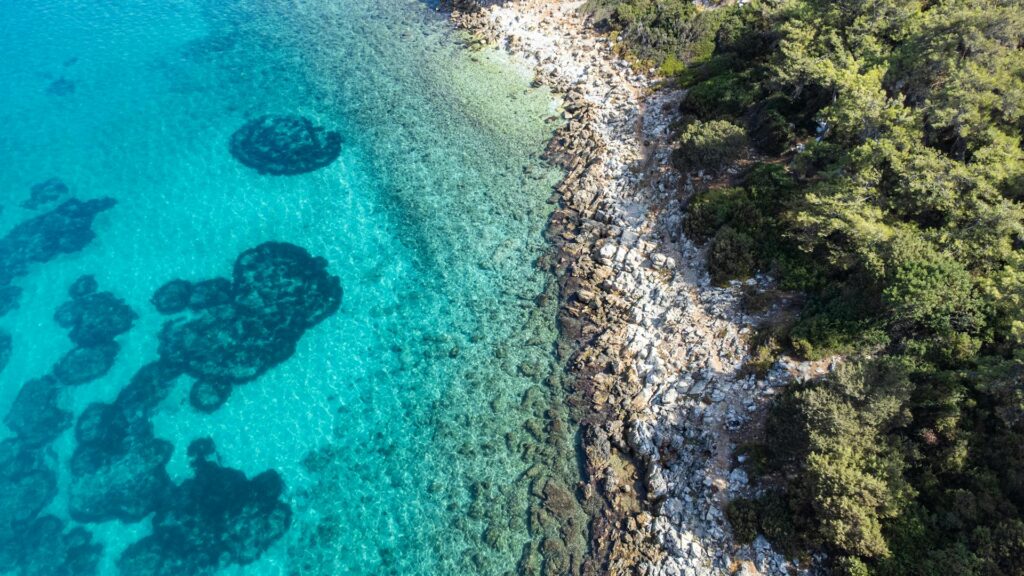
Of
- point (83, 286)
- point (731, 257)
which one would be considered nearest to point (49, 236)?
point (83, 286)

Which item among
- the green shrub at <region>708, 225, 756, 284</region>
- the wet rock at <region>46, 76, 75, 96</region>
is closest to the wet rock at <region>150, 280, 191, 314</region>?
the wet rock at <region>46, 76, 75, 96</region>

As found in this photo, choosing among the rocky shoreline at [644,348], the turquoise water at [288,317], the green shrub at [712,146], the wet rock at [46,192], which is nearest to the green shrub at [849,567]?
the rocky shoreline at [644,348]

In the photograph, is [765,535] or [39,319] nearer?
[765,535]

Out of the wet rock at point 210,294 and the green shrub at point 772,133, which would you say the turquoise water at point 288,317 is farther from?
the green shrub at point 772,133

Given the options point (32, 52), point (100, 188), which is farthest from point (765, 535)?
point (32, 52)

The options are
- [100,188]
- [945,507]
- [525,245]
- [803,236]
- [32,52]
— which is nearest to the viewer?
[945,507]

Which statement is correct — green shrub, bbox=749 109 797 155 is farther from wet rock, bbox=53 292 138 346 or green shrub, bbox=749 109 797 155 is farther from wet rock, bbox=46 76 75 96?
wet rock, bbox=46 76 75 96

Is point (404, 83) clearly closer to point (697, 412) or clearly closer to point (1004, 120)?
point (697, 412)
